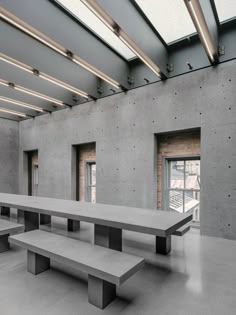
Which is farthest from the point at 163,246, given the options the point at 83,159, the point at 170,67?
the point at 83,159

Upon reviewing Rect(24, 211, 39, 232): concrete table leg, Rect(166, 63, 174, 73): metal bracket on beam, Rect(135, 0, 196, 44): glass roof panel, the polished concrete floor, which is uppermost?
Rect(135, 0, 196, 44): glass roof panel

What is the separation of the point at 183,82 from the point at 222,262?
328cm

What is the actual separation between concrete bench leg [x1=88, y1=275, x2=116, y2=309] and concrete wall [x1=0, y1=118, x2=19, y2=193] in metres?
6.79

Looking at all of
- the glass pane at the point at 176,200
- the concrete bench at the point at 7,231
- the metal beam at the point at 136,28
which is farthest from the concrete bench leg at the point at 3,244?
the metal beam at the point at 136,28

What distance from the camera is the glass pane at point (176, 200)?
4556 mm

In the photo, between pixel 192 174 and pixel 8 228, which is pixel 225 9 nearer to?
pixel 192 174

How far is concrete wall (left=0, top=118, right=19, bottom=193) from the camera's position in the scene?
7398 mm

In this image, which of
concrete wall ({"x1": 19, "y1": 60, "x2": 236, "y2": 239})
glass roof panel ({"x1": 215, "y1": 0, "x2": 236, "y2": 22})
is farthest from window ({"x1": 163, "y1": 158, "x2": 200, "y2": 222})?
glass roof panel ({"x1": 215, "y1": 0, "x2": 236, "y2": 22})

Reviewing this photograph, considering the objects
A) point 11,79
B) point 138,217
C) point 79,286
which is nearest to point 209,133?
point 138,217

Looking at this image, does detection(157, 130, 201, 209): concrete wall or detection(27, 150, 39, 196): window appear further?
detection(27, 150, 39, 196): window

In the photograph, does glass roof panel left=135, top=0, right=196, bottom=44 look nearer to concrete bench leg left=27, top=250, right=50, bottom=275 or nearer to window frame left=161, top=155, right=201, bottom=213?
window frame left=161, top=155, right=201, bottom=213

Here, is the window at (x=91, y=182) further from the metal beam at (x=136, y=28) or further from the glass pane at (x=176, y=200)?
the metal beam at (x=136, y=28)

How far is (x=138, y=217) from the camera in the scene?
7.39 ft

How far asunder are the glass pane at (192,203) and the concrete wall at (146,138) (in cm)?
62
